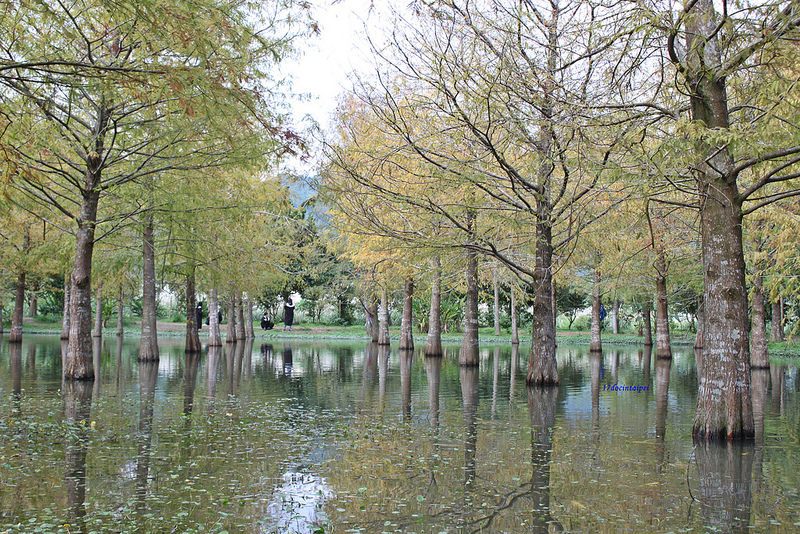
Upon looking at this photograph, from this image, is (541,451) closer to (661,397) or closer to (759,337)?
(661,397)

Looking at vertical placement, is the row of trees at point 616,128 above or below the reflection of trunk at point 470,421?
above

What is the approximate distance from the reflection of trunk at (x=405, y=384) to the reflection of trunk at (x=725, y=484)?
4.93 m

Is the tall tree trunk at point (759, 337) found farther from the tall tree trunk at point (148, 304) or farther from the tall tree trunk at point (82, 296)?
the tall tree trunk at point (82, 296)

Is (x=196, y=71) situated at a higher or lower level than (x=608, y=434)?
higher

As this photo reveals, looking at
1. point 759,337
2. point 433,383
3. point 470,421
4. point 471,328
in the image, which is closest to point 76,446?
point 470,421

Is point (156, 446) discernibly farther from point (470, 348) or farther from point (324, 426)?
point (470, 348)

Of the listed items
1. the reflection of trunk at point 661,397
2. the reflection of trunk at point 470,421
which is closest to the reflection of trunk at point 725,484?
the reflection of trunk at point 661,397

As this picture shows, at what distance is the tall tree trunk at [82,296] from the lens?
1636cm

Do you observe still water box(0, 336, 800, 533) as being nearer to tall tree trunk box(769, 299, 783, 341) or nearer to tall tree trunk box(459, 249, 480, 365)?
tall tree trunk box(459, 249, 480, 365)

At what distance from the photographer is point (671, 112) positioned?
10.1 meters

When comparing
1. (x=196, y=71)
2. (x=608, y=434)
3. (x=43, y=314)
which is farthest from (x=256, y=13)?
(x=43, y=314)

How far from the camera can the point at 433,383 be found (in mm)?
18578

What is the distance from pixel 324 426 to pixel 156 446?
2919mm

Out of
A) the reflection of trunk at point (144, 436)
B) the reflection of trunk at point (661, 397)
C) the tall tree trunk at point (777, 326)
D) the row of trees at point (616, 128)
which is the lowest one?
the reflection of trunk at point (661, 397)
